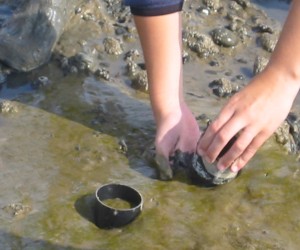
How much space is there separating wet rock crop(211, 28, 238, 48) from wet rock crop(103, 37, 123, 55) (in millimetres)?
612

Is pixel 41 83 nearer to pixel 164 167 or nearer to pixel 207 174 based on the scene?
pixel 164 167

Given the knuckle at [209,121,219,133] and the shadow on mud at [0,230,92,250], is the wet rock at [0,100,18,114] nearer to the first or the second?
the shadow on mud at [0,230,92,250]

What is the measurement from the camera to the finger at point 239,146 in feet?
7.73

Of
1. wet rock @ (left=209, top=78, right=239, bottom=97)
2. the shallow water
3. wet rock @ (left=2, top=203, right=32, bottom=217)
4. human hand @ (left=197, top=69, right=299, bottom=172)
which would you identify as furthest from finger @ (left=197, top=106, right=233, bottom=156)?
wet rock @ (left=209, top=78, right=239, bottom=97)

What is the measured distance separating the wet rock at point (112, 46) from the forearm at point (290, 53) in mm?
1994

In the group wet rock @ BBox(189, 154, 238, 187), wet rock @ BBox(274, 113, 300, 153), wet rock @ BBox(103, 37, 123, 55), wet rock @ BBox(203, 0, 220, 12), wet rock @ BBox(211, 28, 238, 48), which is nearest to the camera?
wet rock @ BBox(189, 154, 238, 187)

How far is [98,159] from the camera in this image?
3281 millimetres

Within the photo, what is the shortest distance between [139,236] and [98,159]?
53cm

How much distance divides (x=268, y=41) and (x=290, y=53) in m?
2.33

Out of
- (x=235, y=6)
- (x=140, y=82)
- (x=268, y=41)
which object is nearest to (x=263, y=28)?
(x=268, y=41)

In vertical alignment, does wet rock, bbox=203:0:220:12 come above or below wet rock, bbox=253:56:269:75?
above

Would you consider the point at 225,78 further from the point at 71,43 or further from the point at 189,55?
the point at 71,43

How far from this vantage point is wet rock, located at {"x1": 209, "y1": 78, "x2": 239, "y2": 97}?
3.95 metres

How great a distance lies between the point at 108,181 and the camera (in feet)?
10.4
